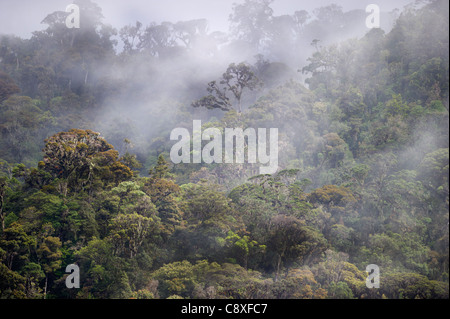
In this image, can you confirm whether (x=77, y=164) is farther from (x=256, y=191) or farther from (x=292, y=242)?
(x=292, y=242)

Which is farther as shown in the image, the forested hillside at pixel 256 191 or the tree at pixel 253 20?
the tree at pixel 253 20

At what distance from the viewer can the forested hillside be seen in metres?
17.6

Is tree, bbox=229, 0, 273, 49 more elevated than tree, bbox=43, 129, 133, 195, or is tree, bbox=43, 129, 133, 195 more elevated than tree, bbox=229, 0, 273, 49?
tree, bbox=229, 0, 273, 49

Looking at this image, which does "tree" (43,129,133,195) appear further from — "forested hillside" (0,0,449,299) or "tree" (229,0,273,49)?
"tree" (229,0,273,49)

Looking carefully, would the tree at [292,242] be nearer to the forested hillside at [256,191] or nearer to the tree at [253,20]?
the forested hillside at [256,191]

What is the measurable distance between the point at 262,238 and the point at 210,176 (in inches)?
344

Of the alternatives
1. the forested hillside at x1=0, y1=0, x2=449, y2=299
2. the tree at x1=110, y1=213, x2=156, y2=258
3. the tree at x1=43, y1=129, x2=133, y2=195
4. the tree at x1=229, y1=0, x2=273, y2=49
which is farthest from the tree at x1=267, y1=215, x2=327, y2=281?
the tree at x1=229, y1=0, x2=273, y2=49

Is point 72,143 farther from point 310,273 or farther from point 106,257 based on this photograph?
point 310,273

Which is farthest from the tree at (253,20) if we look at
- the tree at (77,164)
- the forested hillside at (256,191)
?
the tree at (77,164)

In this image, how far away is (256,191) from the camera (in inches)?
942

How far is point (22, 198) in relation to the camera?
20.6m

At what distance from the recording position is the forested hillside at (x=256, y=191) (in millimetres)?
17562

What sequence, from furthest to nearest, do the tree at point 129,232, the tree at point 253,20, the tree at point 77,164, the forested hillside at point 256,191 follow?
1. the tree at point 253,20
2. the tree at point 77,164
3. the tree at point 129,232
4. the forested hillside at point 256,191
